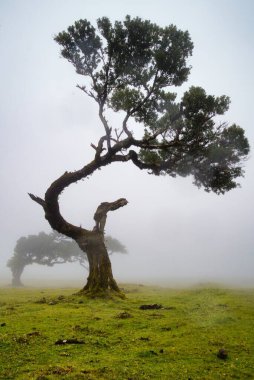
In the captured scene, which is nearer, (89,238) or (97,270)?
(97,270)

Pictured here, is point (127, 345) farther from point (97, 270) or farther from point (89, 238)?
point (89, 238)

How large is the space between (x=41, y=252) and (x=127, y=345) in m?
70.9

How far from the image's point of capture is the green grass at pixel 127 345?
873 centimetres

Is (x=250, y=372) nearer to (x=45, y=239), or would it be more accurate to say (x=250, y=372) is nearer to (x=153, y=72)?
(x=153, y=72)

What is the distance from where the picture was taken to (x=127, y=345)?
444 inches

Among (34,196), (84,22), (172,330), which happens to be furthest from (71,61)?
(172,330)

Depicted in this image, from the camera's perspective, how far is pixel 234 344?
36.7ft

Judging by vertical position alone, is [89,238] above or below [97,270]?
above

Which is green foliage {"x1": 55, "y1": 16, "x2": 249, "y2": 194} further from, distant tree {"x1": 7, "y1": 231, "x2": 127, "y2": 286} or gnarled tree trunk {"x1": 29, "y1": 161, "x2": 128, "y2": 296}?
distant tree {"x1": 7, "y1": 231, "x2": 127, "y2": 286}

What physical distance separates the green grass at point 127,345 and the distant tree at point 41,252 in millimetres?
62759

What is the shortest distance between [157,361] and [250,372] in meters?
2.53

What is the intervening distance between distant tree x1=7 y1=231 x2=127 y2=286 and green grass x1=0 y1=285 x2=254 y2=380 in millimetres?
62759

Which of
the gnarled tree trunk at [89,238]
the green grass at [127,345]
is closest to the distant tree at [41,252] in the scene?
the gnarled tree trunk at [89,238]

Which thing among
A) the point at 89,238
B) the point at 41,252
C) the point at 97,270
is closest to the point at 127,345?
the point at 97,270
